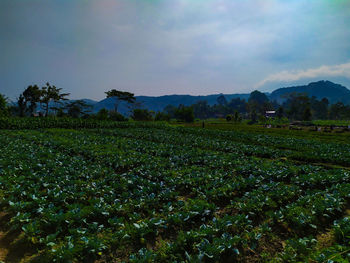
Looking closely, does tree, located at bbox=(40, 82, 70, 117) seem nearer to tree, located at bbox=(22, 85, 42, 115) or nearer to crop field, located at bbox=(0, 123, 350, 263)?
tree, located at bbox=(22, 85, 42, 115)

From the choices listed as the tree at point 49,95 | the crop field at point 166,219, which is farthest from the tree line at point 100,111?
the crop field at point 166,219

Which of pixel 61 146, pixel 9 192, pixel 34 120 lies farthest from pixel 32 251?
pixel 34 120

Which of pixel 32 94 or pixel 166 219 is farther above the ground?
pixel 32 94

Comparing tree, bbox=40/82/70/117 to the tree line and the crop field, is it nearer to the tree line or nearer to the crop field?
the tree line

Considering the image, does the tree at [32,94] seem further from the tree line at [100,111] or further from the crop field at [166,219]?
the crop field at [166,219]

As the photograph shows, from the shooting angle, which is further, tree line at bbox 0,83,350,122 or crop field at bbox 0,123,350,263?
tree line at bbox 0,83,350,122

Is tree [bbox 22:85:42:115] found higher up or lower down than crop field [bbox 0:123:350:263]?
higher up

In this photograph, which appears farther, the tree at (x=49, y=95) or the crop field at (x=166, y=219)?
the tree at (x=49, y=95)

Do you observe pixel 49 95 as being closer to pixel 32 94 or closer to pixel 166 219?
pixel 32 94

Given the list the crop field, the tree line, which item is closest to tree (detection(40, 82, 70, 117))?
the tree line

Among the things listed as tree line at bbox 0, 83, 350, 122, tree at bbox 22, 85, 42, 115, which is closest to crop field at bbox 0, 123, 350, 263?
tree line at bbox 0, 83, 350, 122

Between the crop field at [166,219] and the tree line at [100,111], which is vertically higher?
the tree line at [100,111]

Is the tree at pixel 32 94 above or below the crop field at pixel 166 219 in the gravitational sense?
above

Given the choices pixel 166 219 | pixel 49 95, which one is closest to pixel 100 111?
pixel 49 95
